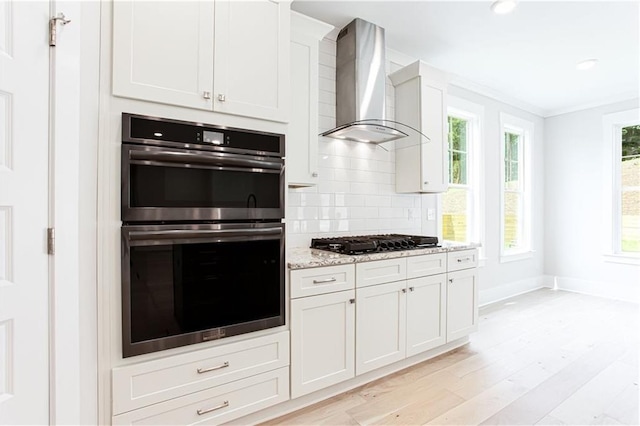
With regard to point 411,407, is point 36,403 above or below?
above

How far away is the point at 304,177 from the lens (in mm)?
2348

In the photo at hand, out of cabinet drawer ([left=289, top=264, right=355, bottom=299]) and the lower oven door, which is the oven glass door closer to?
the lower oven door

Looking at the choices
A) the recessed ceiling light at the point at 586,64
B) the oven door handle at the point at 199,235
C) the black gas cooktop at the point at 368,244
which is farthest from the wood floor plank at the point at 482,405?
the recessed ceiling light at the point at 586,64

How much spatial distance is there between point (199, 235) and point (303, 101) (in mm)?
1234

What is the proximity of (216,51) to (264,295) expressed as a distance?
1.34 metres

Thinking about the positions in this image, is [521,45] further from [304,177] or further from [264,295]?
[264,295]

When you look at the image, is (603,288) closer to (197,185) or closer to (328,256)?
(328,256)

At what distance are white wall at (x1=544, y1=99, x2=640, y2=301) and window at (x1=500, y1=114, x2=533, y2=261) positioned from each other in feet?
1.71

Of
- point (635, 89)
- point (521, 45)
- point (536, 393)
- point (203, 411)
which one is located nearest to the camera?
point (203, 411)

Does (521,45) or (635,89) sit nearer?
(521,45)

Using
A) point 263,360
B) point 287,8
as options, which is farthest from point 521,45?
point 263,360

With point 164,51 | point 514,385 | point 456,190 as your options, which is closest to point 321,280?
point 164,51

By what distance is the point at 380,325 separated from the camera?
2.32 metres

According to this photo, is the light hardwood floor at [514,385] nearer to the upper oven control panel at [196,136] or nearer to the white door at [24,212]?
the white door at [24,212]
